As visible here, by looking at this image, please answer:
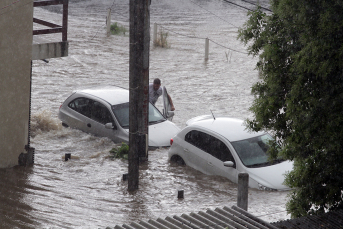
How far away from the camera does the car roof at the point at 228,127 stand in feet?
34.4

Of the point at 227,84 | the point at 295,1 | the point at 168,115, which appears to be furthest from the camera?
the point at 227,84

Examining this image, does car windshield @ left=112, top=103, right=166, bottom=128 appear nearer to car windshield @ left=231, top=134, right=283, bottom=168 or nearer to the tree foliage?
car windshield @ left=231, top=134, right=283, bottom=168

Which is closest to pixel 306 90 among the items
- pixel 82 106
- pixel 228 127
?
pixel 228 127

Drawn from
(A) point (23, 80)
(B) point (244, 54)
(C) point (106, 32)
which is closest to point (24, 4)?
(A) point (23, 80)

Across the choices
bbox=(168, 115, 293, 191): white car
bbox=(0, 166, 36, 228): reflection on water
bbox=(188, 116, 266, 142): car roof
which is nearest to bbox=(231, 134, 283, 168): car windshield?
bbox=(168, 115, 293, 191): white car

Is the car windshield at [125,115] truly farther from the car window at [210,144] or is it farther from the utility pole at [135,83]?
the utility pole at [135,83]

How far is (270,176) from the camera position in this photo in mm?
9812

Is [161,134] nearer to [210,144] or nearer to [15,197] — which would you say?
[210,144]

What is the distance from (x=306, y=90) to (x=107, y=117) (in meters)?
7.53

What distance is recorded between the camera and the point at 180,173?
10945 mm

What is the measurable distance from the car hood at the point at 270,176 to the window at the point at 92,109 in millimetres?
4293

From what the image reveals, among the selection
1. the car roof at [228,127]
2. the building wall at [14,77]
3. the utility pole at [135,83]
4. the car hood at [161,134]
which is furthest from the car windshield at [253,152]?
the building wall at [14,77]

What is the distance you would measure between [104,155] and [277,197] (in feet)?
14.5

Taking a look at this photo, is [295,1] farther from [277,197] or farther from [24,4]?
[24,4]
